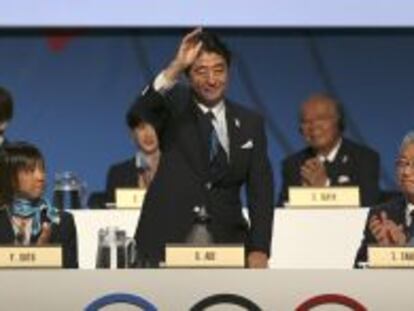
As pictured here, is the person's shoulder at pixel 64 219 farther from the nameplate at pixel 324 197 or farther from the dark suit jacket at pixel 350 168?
the dark suit jacket at pixel 350 168

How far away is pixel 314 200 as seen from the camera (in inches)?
145

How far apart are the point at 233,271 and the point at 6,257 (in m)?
0.42

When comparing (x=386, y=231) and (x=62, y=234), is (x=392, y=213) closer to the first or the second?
(x=386, y=231)

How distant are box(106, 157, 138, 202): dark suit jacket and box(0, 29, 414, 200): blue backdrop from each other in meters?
1.56

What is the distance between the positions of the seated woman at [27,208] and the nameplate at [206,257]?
58cm

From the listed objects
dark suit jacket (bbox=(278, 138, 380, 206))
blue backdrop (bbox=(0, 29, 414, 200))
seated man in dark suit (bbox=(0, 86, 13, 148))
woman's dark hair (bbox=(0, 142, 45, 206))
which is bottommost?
woman's dark hair (bbox=(0, 142, 45, 206))

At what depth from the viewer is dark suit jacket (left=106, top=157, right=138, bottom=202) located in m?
4.19

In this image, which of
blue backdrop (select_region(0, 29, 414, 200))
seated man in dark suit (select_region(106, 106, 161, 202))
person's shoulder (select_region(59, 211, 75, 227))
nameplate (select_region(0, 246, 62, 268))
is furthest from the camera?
blue backdrop (select_region(0, 29, 414, 200))

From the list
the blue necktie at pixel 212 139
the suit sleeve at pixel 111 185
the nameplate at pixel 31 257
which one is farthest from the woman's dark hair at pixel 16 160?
the suit sleeve at pixel 111 185

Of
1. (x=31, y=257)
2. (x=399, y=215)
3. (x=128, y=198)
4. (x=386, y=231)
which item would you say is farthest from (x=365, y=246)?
(x=128, y=198)

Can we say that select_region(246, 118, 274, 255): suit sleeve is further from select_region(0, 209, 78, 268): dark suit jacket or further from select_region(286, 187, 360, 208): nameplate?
select_region(286, 187, 360, 208): nameplate

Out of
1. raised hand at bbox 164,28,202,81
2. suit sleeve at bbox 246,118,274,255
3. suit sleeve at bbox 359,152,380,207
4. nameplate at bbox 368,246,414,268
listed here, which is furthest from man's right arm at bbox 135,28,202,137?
suit sleeve at bbox 359,152,380,207

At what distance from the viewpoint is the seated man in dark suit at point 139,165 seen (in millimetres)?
4094

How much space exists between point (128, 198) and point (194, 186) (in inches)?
36.3
